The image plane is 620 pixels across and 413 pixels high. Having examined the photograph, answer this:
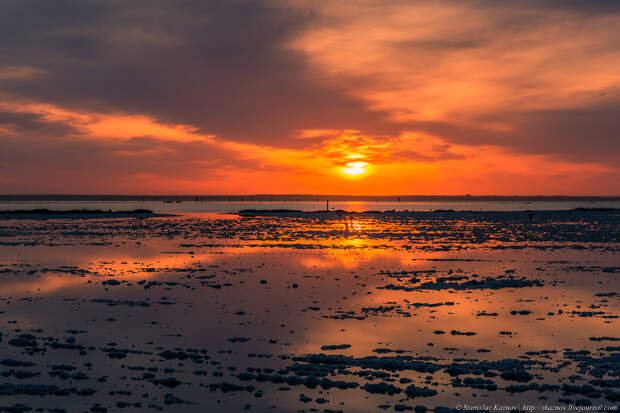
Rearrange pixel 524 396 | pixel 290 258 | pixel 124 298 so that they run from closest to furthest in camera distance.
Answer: pixel 524 396 < pixel 124 298 < pixel 290 258

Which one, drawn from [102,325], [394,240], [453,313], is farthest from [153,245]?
[453,313]

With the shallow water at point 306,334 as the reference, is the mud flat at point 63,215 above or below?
above

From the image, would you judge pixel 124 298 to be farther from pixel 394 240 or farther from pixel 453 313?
pixel 394 240

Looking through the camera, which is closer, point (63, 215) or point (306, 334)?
point (306, 334)

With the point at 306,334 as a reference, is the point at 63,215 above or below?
above

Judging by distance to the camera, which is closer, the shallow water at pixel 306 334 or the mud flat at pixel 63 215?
the shallow water at pixel 306 334

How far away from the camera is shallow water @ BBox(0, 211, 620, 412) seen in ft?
33.8

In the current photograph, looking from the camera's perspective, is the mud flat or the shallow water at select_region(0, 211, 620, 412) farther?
the mud flat

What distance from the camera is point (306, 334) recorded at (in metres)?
14.5

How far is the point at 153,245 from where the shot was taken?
129ft

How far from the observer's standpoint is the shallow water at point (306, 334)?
405 inches

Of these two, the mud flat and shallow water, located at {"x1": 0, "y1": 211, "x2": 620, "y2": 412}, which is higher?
the mud flat

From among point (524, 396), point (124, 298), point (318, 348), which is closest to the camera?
point (524, 396)

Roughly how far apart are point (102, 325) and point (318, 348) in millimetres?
6867
